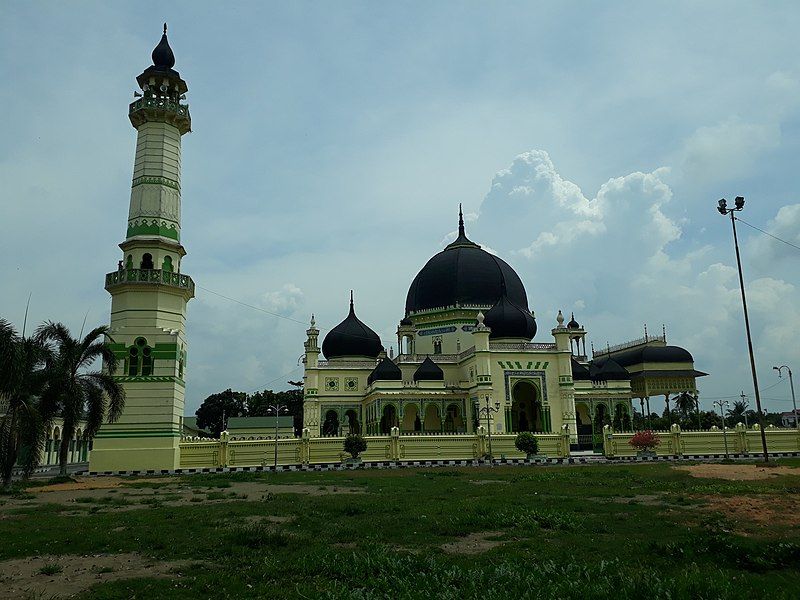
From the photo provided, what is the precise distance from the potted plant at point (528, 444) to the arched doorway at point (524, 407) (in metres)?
15.1

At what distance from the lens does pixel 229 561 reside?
9164 mm

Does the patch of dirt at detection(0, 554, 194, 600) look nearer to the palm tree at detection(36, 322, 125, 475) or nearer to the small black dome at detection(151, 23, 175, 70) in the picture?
the palm tree at detection(36, 322, 125, 475)

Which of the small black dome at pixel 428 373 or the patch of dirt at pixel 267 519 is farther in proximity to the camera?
the small black dome at pixel 428 373

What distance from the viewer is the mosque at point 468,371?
4831 centimetres

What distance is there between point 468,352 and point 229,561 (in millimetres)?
42465

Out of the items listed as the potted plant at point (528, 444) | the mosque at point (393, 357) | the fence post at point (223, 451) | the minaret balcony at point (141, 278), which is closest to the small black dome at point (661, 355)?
the mosque at point (393, 357)

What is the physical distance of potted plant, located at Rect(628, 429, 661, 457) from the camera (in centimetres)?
3484

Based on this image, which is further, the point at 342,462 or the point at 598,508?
the point at 342,462

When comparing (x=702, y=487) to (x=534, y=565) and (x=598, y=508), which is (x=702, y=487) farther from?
(x=534, y=565)

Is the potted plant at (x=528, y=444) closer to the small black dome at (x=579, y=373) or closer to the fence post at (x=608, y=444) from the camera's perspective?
the fence post at (x=608, y=444)

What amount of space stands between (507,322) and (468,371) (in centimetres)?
491

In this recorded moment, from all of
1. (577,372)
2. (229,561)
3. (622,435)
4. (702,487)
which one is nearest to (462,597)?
(229,561)

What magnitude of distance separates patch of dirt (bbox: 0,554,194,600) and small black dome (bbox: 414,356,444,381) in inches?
1614

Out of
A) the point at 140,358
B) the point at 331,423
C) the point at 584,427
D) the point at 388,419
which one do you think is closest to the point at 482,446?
the point at 388,419
